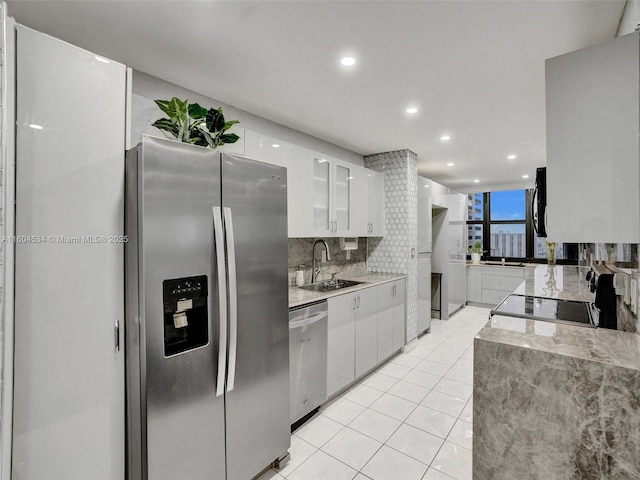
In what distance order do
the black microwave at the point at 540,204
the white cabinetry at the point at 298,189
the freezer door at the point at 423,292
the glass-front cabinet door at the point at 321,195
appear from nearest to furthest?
the black microwave at the point at 540,204
the white cabinetry at the point at 298,189
the glass-front cabinet door at the point at 321,195
the freezer door at the point at 423,292

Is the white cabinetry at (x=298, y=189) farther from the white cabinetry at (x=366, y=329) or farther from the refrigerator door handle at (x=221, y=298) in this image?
the refrigerator door handle at (x=221, y=298)

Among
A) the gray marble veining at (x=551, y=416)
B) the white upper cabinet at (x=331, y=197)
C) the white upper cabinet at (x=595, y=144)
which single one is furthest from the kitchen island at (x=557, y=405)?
the white upper cabinet at (x=331, y=197)

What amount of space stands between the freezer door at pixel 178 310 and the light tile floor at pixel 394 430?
28.7 inches

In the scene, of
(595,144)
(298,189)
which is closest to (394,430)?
(298,189)

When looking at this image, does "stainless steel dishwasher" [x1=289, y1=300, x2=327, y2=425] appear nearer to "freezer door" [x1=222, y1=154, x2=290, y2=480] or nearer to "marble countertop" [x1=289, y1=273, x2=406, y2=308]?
"marble countertop" [x1=289, y1=273, x2=406, y2=308]

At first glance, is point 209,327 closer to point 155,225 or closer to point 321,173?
point 155,225

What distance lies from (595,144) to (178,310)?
1.83 metres

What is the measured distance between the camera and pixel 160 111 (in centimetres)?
196

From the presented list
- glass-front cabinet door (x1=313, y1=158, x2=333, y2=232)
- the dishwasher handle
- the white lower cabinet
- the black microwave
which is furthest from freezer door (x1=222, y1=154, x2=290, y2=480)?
the black microwave

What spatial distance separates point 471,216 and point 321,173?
207 inches

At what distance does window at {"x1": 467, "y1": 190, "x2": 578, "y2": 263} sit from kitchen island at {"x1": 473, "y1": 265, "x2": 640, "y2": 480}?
226 inches

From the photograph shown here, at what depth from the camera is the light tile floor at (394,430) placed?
192 cm

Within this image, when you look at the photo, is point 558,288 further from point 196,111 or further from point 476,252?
point 476,252

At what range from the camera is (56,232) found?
1.16 meters
